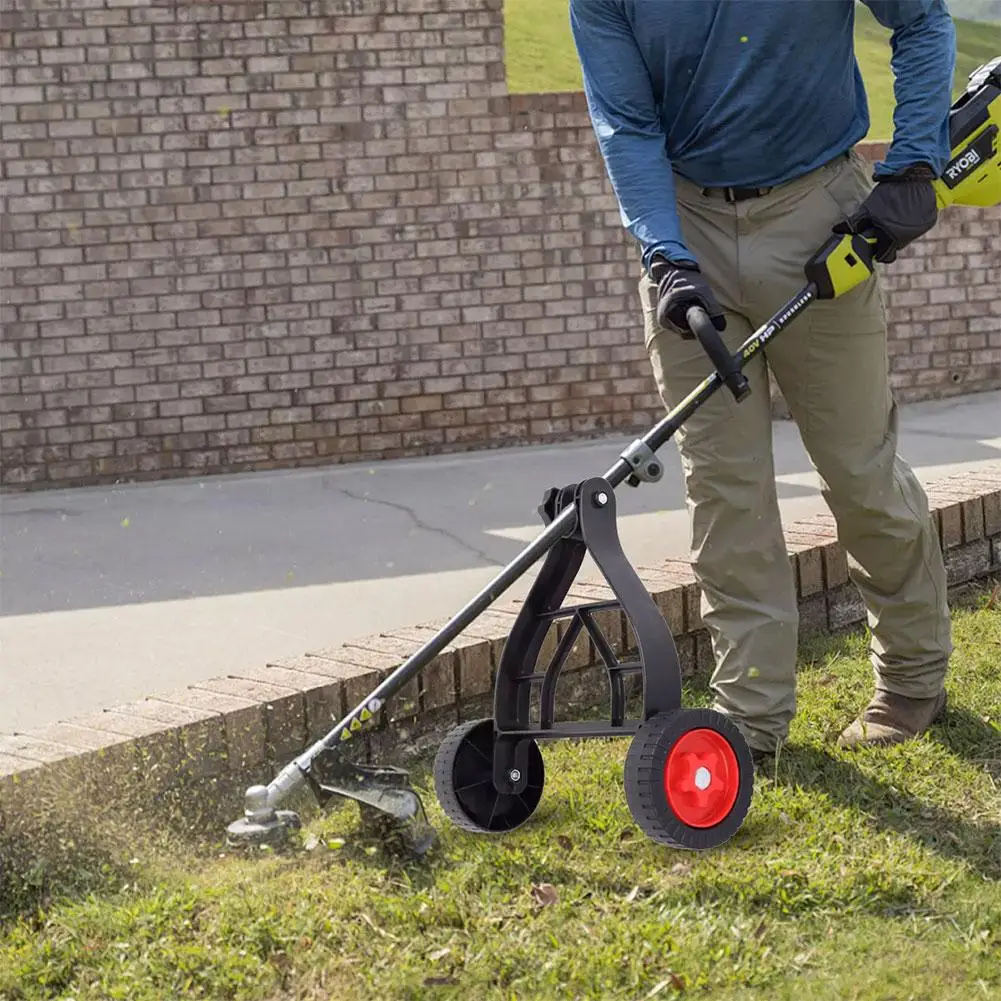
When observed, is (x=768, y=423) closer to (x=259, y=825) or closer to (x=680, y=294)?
(x=680, y=294)

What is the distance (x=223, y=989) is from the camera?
259 cm

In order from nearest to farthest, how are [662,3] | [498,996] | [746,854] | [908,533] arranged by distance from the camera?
[498,996] → [746,854] → [662,3] → [908,533]

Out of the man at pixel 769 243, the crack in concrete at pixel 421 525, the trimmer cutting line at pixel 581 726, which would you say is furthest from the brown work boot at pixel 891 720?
the crack in concrete at pixel 421 525

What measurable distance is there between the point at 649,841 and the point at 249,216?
17.9 feet

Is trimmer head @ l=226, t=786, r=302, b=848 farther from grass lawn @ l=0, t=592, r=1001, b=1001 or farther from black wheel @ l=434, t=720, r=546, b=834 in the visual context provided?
black wheel @ l=434, t=720, r=546, b=834

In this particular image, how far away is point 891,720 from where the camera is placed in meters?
3.68

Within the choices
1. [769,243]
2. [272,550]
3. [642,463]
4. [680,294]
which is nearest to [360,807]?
[642,463]

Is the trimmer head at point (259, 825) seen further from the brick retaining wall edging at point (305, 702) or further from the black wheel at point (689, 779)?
the black wheel at point (689, 779)

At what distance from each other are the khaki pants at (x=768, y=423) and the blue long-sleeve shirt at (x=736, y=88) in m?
0.10

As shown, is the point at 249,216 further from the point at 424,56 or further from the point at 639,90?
the point at 639,90

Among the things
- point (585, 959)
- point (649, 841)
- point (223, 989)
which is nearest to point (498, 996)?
point (585, 959)

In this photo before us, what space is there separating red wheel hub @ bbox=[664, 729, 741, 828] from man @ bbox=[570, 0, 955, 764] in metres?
0.55

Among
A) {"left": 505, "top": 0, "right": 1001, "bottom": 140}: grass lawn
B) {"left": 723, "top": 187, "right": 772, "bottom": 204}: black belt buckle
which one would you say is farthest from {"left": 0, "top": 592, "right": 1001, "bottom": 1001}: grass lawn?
{"left": 505, "top": 0, "right": 1001, "bottom": 140}: grass lawn

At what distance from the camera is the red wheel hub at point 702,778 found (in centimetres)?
287
